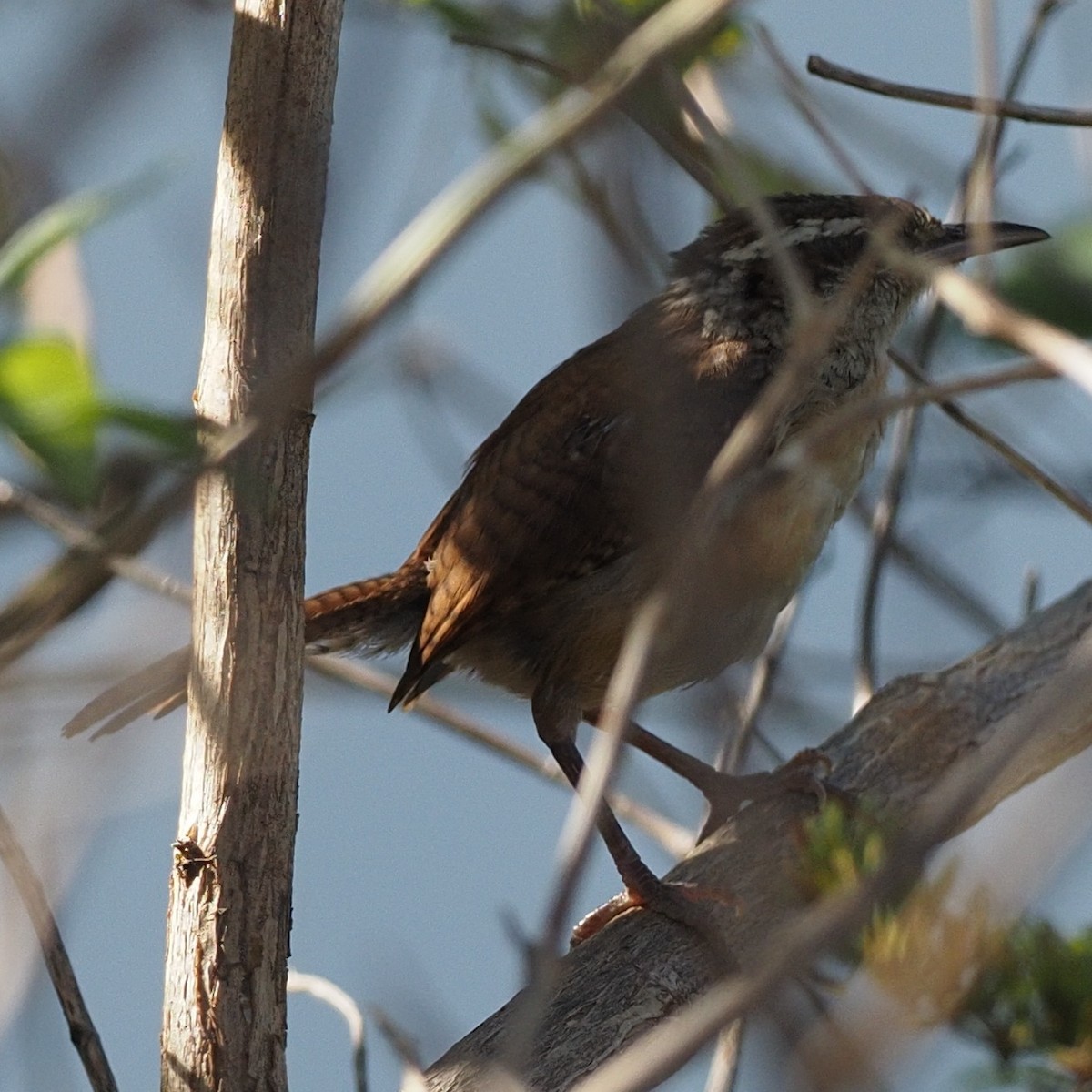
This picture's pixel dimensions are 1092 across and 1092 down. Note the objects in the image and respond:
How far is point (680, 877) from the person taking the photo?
3.02m

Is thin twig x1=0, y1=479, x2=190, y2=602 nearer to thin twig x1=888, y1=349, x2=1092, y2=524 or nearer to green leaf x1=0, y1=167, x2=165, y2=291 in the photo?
green leaf x1=0, y1=167, x2=165, y2=291

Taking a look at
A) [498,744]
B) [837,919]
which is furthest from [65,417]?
[498,744]

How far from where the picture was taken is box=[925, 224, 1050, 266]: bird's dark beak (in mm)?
3241

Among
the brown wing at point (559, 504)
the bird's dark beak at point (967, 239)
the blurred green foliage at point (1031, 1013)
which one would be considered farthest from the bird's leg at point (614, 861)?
the bird's dark beak at point (967, 239)

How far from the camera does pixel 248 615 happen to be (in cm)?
211

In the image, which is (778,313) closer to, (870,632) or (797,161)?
(797,161)

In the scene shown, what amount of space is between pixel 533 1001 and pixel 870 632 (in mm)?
2529

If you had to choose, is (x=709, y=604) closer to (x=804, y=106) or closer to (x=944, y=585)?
(x=944, y=585)

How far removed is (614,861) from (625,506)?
785mm

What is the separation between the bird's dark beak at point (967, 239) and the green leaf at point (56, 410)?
7.05 feet

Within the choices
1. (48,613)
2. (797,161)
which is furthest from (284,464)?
(797,161)

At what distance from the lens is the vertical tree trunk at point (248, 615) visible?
2.11m

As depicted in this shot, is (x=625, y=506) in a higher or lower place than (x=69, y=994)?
higher

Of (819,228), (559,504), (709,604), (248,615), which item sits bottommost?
(248,615)
